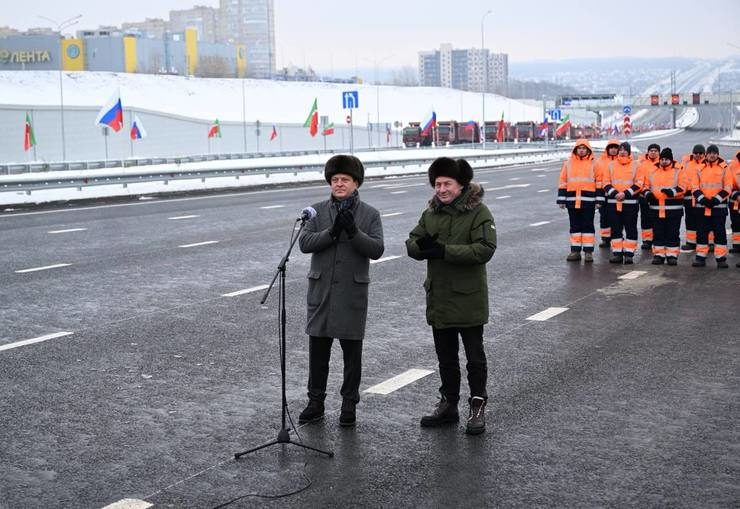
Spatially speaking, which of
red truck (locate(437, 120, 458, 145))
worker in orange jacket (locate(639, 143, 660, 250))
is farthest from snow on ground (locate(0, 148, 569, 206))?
red truck (locate(437, 120, 458, 145))

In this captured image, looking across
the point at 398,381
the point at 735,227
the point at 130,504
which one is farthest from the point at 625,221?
the point at 130,504

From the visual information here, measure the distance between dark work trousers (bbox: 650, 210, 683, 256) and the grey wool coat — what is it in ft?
31.5

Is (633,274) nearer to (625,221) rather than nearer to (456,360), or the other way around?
(625,221)


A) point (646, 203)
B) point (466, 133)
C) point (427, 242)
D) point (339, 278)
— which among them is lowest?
point (646, 203)

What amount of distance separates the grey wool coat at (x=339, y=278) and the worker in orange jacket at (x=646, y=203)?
10.1 m

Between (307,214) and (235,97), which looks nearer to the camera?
(307,214)

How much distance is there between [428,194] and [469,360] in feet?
Answer: 80.6

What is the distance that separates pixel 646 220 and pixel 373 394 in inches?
403

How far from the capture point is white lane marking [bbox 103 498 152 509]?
555cm

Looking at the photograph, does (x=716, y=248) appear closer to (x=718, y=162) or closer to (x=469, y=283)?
(x=718, y=162)

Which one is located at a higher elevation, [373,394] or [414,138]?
[414,138]

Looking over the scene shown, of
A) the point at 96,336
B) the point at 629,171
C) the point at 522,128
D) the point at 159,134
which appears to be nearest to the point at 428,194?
the point at 629,171

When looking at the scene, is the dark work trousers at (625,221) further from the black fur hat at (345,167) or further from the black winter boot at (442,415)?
the black fur hat at (345,167)

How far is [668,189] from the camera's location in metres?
15.6
